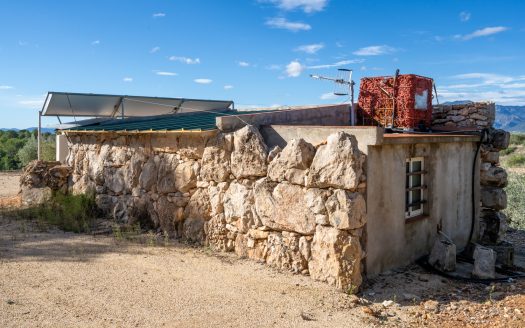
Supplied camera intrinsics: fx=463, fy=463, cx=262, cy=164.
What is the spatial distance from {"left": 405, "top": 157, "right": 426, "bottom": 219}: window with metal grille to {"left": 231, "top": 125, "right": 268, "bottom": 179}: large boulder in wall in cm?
259

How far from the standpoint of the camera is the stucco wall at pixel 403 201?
725 centimetres

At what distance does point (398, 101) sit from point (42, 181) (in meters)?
9.44

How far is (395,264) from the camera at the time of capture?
7844mm

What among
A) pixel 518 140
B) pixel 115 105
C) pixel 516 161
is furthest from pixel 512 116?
pixel 115 105

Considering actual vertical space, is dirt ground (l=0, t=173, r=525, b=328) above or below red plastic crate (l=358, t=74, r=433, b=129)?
below

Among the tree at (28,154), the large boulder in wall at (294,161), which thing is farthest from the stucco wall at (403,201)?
the tree at (28,154)

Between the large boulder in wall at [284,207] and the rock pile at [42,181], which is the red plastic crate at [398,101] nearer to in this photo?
the large boulder in wall at [284,207]

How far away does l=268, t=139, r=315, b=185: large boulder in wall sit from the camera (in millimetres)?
7172

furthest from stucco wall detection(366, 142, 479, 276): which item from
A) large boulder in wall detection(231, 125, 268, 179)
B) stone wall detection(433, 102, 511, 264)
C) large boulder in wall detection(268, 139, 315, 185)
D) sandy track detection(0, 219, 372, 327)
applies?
large boulder in wall detection(231, 125, 268, 179)

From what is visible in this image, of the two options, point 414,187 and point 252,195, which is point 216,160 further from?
point 414,187

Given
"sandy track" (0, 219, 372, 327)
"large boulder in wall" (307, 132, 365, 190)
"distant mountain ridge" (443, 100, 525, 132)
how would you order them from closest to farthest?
"sandy track" (0, 219, 372, 327), "large boulder in wall" (307, 132, 365, 190), "distant mountain ridge" (443, 100, 525, 132)

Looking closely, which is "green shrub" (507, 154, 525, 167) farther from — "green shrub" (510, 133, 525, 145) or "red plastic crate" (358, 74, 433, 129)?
"red plastic crate" (358, 74, 433, 129)

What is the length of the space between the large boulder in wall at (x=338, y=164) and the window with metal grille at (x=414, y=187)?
71.6 inches

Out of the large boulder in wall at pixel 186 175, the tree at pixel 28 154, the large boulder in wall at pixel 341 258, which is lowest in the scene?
the large boulder in wall at pixel 341 258
